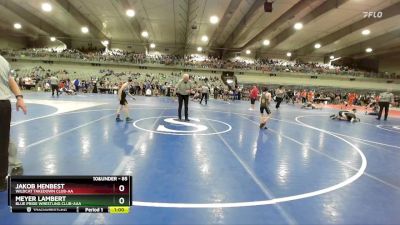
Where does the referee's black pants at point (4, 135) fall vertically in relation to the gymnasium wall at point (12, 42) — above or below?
Result: below

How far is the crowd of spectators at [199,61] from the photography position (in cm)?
3853

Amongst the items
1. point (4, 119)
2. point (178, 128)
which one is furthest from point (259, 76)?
point (4, 119)

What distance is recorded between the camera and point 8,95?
12.7 ft

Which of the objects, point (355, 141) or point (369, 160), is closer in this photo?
point (369, 160)

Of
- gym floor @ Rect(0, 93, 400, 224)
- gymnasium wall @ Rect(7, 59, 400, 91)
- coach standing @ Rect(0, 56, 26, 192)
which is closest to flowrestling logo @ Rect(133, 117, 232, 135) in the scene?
gym floor @ Rect(0, 93, 400, 224)

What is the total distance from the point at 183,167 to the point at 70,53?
124 feet

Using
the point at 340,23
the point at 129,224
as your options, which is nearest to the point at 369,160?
the point at 129,224

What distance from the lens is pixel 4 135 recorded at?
Result: 3.76 metres

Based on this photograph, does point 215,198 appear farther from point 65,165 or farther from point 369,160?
point 369,160

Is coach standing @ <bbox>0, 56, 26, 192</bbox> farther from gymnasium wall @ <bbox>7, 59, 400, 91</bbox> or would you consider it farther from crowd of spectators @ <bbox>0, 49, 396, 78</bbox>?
crowd of spectators @ <bbox>0, 49, 396, 78</bbox>

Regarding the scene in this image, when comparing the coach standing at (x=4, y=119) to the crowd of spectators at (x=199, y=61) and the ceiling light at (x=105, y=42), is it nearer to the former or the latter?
the crowd of spectators at (x=199, y=61)

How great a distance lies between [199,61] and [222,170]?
122ft
